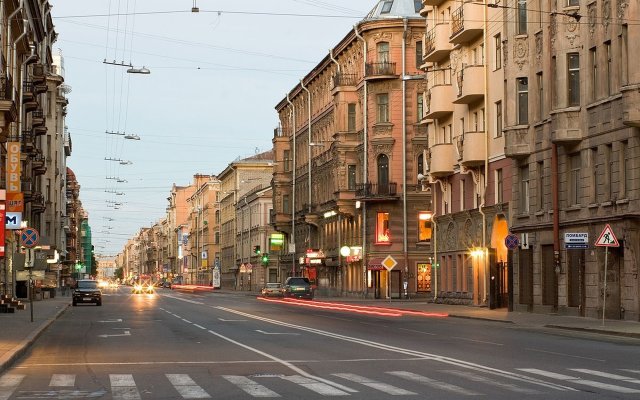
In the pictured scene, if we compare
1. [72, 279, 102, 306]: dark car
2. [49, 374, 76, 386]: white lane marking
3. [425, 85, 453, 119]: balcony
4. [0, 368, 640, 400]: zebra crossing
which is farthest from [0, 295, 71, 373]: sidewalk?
[425, 85, 453, 119]: balcony

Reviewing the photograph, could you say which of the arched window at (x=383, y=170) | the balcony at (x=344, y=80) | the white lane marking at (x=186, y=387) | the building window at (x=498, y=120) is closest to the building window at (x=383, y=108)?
the arched window at (x=383, y=170)

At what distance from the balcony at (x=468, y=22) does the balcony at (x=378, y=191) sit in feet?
68.6

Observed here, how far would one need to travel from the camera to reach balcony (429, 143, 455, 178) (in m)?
57.0

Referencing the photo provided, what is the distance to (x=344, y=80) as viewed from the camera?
3196 inches

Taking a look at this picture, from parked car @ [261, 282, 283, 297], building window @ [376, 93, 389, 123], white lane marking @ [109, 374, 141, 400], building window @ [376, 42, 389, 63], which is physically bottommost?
white lane marking @ [109, 374, 141, 400]

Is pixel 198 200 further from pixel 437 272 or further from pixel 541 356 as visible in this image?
pixel 541 356

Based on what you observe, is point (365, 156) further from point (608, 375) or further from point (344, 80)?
point (608, 375)

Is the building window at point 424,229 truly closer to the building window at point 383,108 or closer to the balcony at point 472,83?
the building window at point 383,108

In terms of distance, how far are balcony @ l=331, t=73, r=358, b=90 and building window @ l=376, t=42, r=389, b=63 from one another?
181 inches

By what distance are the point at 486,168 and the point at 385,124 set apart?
24269mm

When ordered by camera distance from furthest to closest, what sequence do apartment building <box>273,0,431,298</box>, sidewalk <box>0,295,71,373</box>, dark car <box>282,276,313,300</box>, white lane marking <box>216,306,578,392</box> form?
dark car <box>282,276,313,300</box>
apartment building <box>273,0,431,298</box>
sidewalk <box>0,295,71,373</box>
white lane marking <box>216,306,578,392</box>

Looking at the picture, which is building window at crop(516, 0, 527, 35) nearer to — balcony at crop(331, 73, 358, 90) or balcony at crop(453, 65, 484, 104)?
balcony at crop(453, 65, 484, 104)

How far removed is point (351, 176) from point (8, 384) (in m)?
63.8

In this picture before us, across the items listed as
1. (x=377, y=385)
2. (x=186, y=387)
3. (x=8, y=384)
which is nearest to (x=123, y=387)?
(x=186, y=387)
